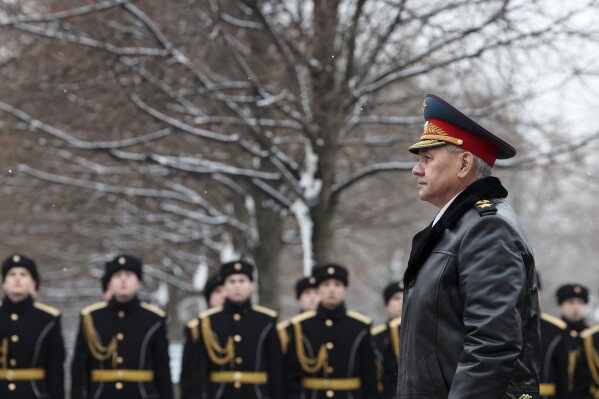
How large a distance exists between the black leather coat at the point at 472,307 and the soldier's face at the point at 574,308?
7.88 m

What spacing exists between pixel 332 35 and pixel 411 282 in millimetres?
8917

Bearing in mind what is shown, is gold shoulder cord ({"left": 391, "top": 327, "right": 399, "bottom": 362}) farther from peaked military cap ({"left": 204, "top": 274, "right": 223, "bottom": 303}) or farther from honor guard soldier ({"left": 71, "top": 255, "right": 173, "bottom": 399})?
peaked military cap ({"left": 204, "top": 274, "right": 223, "bottom": 303})

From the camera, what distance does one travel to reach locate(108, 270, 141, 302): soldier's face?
416 inches

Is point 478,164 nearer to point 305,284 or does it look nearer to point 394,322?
point 394,322

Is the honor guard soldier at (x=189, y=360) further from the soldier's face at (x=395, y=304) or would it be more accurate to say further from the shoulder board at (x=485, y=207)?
the shoulder board at (x=485, y=207)

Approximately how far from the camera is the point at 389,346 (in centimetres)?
1145

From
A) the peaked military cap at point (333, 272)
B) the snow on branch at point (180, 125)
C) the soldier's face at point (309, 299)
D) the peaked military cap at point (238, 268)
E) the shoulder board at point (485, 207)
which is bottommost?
the shoulder board at point (485, 207)

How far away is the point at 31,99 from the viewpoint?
47.5 ft

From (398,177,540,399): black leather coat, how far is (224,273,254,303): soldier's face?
6487mm

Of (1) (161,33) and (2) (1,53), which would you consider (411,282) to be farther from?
(2) (1,53)

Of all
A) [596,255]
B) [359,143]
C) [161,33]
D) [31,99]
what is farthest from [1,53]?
[596,255]

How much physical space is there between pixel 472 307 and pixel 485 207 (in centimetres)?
41

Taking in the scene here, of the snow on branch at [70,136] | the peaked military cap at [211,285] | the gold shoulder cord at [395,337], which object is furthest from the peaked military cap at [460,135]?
the snow on branch at [70,136]

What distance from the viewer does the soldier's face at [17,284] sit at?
1021cm
